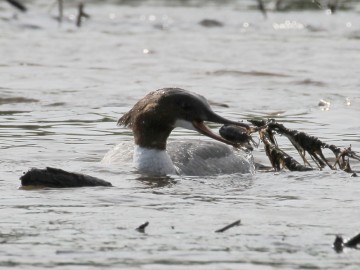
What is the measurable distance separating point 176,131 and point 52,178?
161 inches

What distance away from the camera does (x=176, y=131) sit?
13.1 meters

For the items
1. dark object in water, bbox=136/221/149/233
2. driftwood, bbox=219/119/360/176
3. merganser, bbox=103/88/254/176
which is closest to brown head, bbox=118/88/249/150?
merganser, bbox=103/88/254/176

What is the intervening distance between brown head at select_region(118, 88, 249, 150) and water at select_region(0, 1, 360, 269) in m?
0.41

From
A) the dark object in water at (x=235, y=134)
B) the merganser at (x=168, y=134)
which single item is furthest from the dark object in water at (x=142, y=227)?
the dark object in water at (x=235, y=134)

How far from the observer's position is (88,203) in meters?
8.62

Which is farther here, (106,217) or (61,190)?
(61,190)

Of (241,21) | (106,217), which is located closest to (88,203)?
(106,217)

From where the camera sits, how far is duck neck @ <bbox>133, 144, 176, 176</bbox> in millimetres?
10469

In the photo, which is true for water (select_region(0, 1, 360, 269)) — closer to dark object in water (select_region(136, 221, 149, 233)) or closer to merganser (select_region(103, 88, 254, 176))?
dark object in water (select_region(136, 221, 149, 233))

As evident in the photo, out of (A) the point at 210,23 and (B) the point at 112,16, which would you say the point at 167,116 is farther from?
(B) the point at 112,16

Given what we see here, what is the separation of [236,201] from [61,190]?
1.29 meters

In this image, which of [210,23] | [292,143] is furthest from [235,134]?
[210,23]

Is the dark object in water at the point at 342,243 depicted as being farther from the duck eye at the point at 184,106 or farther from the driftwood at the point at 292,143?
the duck eye at the point at 184,106

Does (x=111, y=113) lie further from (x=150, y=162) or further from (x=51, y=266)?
(x=51, y=266)
